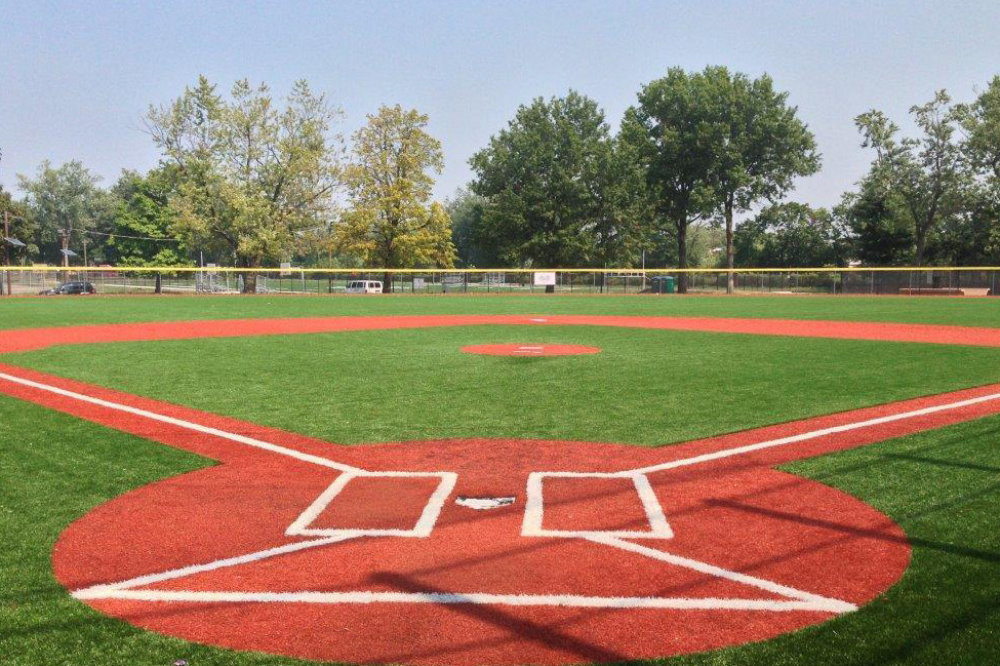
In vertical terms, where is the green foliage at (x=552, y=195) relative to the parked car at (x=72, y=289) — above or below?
above

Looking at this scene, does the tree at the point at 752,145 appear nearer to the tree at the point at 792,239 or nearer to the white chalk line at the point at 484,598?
the tree at the point at 792,239

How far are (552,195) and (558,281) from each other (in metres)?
12.0

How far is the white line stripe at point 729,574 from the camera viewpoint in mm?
3830

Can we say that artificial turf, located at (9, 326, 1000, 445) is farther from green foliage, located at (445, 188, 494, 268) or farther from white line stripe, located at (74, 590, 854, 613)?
green foliage, located at (445, 188, 494, 268)

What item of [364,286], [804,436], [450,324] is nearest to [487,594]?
[804,436]

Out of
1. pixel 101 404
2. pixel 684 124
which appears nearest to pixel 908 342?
pixel 101 404

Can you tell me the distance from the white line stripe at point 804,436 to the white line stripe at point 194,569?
275 centimetres

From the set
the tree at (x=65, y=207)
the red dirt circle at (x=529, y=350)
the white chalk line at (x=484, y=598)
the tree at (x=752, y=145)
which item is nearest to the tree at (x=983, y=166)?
the tree at (x=752, y=145)

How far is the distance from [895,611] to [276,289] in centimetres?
6847

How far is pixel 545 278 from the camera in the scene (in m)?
63.3

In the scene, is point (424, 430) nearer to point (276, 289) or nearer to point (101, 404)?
point (101, 404)

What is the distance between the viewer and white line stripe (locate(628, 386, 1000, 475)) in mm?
6617

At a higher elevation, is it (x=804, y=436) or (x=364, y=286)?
(x=364, y=286)

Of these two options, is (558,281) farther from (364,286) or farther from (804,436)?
(804,436)
